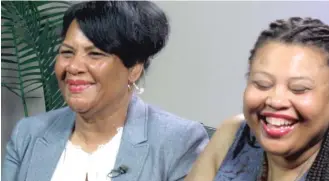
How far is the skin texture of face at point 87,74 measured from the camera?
6.28 feet

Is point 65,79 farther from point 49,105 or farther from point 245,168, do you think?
point 49,105

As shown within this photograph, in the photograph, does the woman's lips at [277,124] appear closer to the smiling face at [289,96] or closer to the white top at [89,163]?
the smiling face at [289,96]

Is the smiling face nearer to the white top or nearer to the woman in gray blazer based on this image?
the woman in gray blazer

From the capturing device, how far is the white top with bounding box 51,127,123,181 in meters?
1.96

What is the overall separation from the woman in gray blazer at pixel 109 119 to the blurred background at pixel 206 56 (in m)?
0.95

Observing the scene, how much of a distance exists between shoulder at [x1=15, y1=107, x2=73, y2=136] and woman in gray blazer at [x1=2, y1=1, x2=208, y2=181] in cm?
3

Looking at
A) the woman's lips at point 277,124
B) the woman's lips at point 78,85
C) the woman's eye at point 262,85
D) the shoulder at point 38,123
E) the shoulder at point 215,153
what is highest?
the woman's eye at point 262,85

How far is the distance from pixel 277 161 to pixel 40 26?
6.69 ft

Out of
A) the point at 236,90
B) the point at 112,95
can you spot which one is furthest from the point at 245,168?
the point at 236,90

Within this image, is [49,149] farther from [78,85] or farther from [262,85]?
[262,85]

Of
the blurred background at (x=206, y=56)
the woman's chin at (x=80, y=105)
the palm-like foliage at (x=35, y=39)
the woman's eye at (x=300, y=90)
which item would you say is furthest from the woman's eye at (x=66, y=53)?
the palm-like foliage at (x=35, y=39)

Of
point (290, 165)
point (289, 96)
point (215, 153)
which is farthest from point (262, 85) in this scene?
point (215, 153)

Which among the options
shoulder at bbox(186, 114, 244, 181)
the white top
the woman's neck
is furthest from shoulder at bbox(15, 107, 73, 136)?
the woman's neck

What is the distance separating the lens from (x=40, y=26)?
322 cm
